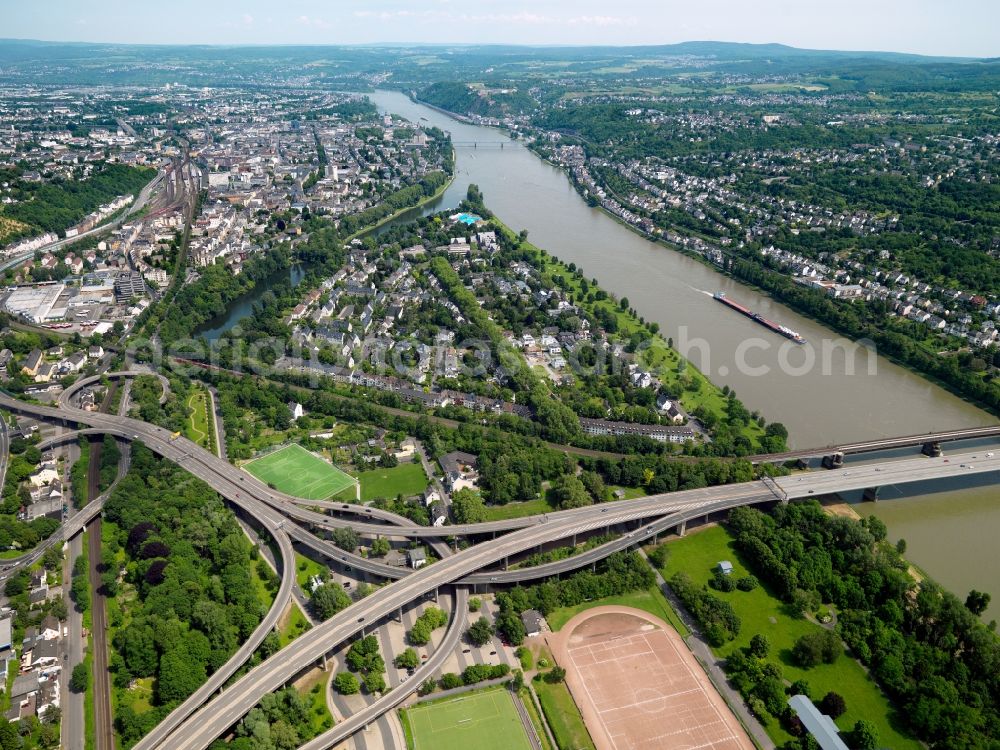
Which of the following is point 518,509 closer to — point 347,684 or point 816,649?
point 347,684

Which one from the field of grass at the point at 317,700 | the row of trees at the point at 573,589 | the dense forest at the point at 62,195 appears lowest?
the field of grass at the point at 317,700

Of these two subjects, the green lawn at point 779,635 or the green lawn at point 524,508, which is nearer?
the green lawn at point 779,635

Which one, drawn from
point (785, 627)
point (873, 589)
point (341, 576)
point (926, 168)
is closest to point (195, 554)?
point (341, 576)

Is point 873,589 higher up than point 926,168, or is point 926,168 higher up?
point 926,168

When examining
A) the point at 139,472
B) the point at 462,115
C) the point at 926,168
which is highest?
the point at 462,115

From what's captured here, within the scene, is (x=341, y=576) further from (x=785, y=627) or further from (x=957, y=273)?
(x=957, y=273)

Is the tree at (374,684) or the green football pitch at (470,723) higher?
the tree at (374,684)

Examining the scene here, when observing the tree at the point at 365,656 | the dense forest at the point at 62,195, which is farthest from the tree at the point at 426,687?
the dense forest at the point at 62,195

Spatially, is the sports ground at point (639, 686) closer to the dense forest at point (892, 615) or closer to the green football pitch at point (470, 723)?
the green football pitch at point (470, 723)
